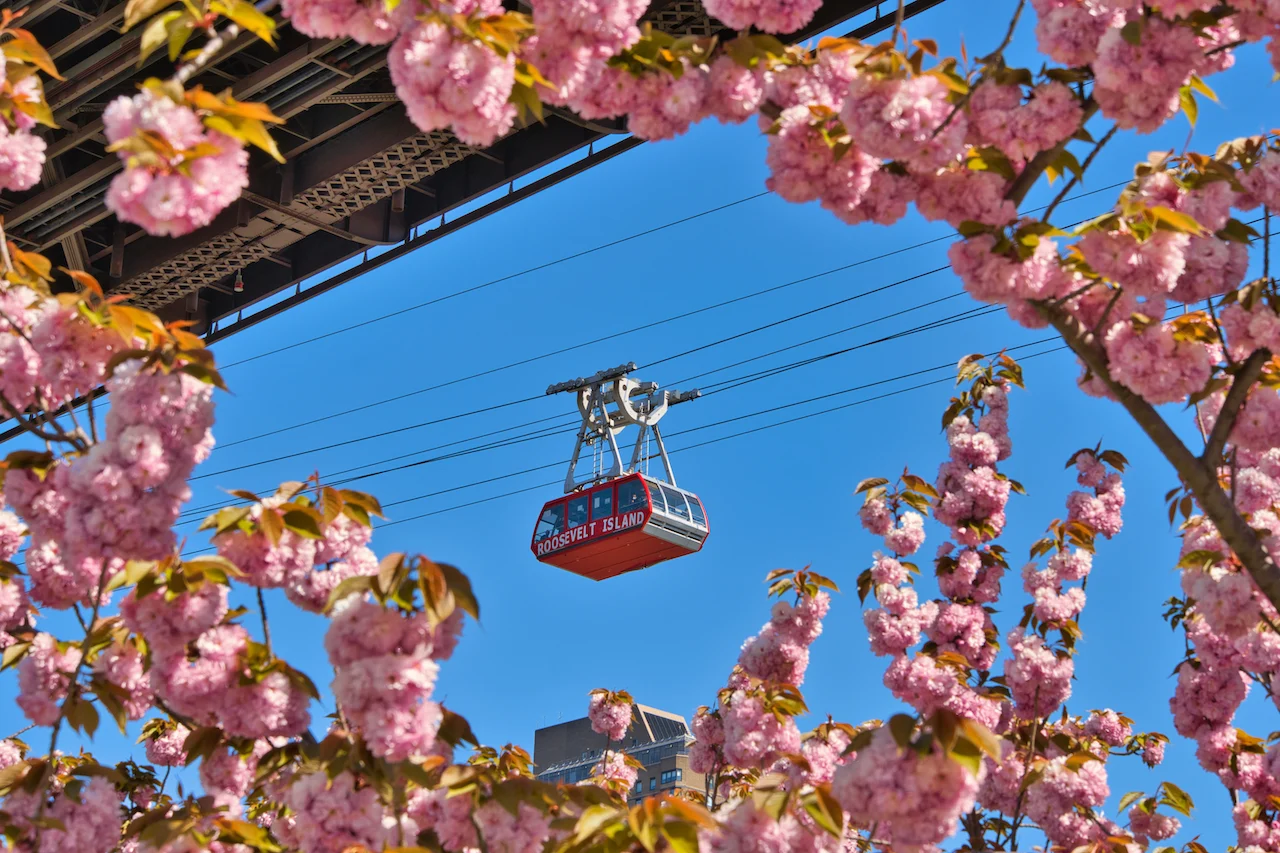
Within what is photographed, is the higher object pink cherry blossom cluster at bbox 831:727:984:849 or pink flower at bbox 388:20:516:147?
pink flower at bbox 388:20:516:147

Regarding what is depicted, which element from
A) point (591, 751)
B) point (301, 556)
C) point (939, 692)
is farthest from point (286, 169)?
point (591, 751)

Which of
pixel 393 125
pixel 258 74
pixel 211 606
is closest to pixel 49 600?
pixel 211 606

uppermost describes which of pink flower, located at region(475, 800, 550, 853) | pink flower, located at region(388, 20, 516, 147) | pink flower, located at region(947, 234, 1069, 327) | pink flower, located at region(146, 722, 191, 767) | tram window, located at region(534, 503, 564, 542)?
tram window, located at region(534, 503, 564, 542)

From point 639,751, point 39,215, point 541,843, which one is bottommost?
point 541,843

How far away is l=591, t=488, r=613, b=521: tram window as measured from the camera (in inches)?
811

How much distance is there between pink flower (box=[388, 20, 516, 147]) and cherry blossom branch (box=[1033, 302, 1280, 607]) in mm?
1512

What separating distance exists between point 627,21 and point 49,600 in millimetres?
2242

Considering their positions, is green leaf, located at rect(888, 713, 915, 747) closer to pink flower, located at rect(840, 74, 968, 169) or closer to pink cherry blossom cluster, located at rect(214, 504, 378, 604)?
pink cherry blossom cluster, located at rect(214, 504, 378, 604)

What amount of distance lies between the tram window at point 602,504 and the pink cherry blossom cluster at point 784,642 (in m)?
14.8

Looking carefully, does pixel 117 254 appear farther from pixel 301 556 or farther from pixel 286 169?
pixel 301 556

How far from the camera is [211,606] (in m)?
3.09

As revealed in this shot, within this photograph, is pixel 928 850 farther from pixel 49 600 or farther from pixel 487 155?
pixel 487 155

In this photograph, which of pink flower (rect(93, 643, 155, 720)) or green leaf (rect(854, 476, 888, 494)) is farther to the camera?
green leaf (rect(854, 476, 888, 494))

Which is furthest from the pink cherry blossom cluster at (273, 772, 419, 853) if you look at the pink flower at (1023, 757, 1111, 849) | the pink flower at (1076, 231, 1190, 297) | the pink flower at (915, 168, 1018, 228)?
the pink flower at (1023, 757, 1111, 849)
